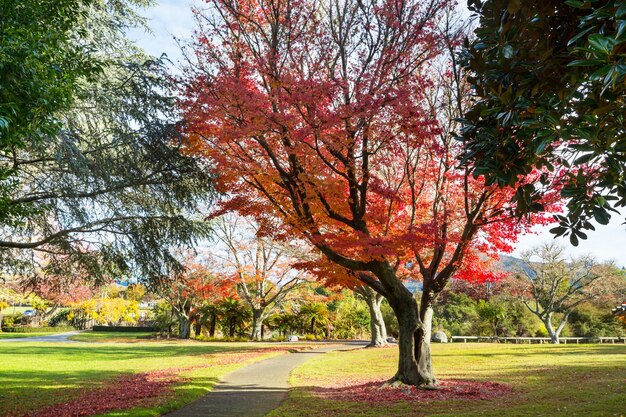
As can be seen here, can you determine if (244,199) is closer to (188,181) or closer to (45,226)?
(188,181)

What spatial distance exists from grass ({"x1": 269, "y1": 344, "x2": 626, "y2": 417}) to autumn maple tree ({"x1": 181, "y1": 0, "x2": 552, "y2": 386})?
7.45 feet

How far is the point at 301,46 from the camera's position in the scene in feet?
31.7

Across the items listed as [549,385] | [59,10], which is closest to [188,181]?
[59,10]

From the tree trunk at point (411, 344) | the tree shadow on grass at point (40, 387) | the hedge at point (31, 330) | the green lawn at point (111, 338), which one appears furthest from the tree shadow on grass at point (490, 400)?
the hedge at point (31, 330)

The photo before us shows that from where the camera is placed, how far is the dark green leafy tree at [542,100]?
3.59 metres

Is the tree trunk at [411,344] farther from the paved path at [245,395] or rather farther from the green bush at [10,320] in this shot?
the green bush at [10,320]

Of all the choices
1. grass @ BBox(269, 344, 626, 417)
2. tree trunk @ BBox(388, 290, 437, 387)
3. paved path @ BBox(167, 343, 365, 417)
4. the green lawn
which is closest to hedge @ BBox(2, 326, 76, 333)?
the green lawn

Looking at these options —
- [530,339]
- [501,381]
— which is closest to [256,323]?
[530,339]

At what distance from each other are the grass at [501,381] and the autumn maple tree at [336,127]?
2270 mm

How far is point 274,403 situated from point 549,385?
6666mm

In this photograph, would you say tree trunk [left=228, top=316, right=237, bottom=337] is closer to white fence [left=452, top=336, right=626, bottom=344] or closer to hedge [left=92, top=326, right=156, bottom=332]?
hedge [left=92, top=326, right=156, bottom=332]

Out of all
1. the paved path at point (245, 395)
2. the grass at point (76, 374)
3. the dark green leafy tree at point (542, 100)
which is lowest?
the grass at point (76, 374)

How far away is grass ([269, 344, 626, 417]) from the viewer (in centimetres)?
802

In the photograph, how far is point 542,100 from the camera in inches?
161
